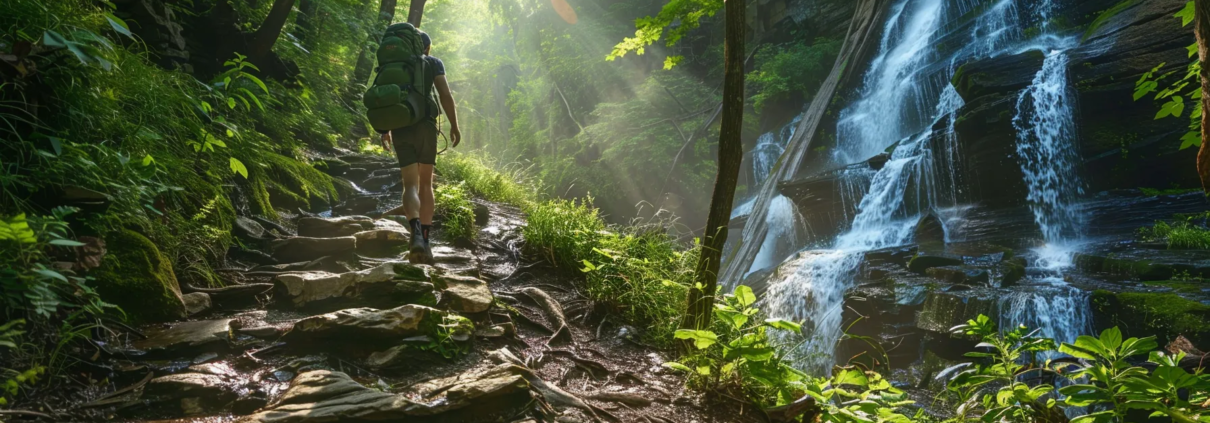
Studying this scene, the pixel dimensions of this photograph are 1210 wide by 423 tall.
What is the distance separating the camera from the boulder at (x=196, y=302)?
3.55 metres

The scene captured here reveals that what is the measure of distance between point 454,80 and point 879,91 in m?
19.8

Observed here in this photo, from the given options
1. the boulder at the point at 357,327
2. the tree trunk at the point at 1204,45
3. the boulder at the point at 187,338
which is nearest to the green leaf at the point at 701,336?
the boulder at the point at 357,327

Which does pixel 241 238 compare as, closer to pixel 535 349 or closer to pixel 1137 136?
pixel 535 349

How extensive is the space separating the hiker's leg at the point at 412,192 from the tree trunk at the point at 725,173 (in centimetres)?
244

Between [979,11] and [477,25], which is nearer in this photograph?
[979,11]

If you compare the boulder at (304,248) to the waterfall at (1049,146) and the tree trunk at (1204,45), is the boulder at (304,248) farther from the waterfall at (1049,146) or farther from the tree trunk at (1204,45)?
the waterfall at (1049,146)

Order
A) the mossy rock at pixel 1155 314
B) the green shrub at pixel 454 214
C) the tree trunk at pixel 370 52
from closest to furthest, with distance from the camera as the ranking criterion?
the green shrub at pixel 454 214 < the mossy rock at pixel 1155 314 < the tree trunk at pixel 370 52

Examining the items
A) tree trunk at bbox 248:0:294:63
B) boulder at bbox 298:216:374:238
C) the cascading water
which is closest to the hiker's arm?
boulder at bbox 298:216:374:238

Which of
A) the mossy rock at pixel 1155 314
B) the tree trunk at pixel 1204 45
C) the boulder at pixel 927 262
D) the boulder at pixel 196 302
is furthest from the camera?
the boulder at pixel 927 262

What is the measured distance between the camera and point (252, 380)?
110 inches

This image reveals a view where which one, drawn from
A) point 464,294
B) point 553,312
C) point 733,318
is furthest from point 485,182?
point 733,318

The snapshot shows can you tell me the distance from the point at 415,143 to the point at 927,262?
9.52 m

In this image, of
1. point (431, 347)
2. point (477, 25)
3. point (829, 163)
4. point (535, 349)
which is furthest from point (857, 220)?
point (477, 25)

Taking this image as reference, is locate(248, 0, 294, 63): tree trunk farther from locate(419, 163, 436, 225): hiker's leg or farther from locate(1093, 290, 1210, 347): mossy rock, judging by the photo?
locate(1093, 290, 1210, 347): mossy rock
